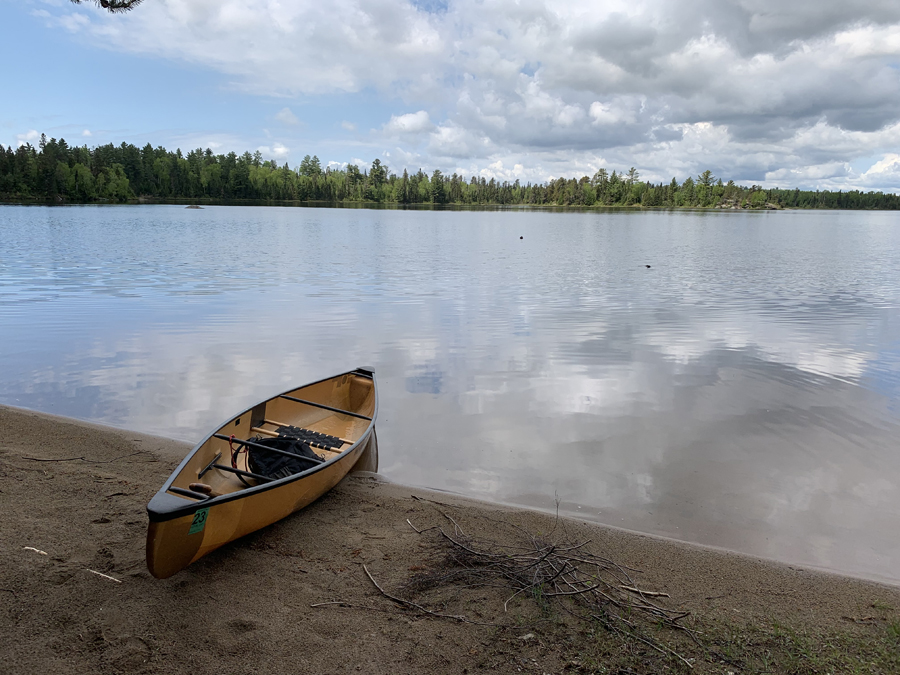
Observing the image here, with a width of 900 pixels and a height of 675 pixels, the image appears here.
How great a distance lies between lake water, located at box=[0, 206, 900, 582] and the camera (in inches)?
272

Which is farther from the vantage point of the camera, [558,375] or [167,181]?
[167,181]

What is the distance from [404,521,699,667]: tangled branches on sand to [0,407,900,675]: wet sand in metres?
0.22

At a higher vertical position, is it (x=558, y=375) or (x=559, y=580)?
(x=558, y=375)

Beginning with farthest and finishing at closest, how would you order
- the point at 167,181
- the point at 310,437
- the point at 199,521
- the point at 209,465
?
the point at 167,181
the point at 310,437
the point at 209,465
the point at 199,521

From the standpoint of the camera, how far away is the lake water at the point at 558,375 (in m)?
6.91

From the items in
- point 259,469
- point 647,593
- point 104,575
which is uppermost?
point 259,469

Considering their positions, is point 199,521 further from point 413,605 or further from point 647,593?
point 647,593

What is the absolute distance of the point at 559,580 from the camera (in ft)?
15.4

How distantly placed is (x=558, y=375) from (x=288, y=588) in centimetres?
788

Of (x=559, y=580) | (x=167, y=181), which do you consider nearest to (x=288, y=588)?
(x=559, y=580)

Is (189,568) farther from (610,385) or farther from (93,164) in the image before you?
(93,164)

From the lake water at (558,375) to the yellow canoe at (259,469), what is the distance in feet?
2.93

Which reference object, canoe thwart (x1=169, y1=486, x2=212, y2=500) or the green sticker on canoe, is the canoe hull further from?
canoe thwart (x1=169, y1=486, x2=212, y2=500)

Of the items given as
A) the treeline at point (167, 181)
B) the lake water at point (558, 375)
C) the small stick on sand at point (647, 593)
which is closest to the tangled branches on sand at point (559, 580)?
the small stick on sand at point (647, 593)
